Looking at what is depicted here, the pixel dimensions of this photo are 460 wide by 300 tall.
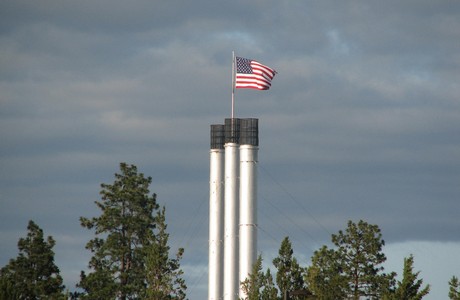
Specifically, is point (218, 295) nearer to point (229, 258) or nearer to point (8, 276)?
point (229, 258)

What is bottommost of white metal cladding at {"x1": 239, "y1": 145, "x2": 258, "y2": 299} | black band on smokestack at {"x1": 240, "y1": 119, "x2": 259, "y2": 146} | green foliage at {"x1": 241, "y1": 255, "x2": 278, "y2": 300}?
green foliage at {"x1": 241, "y1": 255, "x2": 278, "y2": 300}

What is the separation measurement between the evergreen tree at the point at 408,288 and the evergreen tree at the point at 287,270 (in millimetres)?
8718

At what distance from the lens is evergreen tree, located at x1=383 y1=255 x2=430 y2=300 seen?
4857 inches

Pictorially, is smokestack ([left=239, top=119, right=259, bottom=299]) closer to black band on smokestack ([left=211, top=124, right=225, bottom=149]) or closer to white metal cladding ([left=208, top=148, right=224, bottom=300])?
black band on smokestack ([left=211, top=124, right=225, bottom=149])

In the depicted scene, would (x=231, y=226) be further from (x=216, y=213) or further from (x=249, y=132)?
A: (x=249, y=132)

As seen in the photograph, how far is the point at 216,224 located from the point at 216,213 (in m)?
1.36

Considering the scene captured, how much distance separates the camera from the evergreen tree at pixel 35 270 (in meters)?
147

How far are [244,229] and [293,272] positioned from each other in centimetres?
2746

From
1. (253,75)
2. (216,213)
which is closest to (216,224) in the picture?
(216,213)

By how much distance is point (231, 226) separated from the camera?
505 ft

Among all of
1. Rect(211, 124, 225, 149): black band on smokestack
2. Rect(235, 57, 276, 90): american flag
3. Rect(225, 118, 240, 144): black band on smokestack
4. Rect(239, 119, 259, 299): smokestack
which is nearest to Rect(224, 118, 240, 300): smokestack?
Rect(225, 118, 240, 144): black band on smokestack

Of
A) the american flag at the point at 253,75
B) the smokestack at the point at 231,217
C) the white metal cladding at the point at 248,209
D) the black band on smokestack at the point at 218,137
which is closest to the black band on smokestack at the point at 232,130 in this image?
the smokestack at the point at 231,217

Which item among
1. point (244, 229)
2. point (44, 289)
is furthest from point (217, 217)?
point (44, 289)

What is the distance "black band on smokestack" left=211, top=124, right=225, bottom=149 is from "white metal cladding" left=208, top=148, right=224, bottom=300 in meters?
0.59
